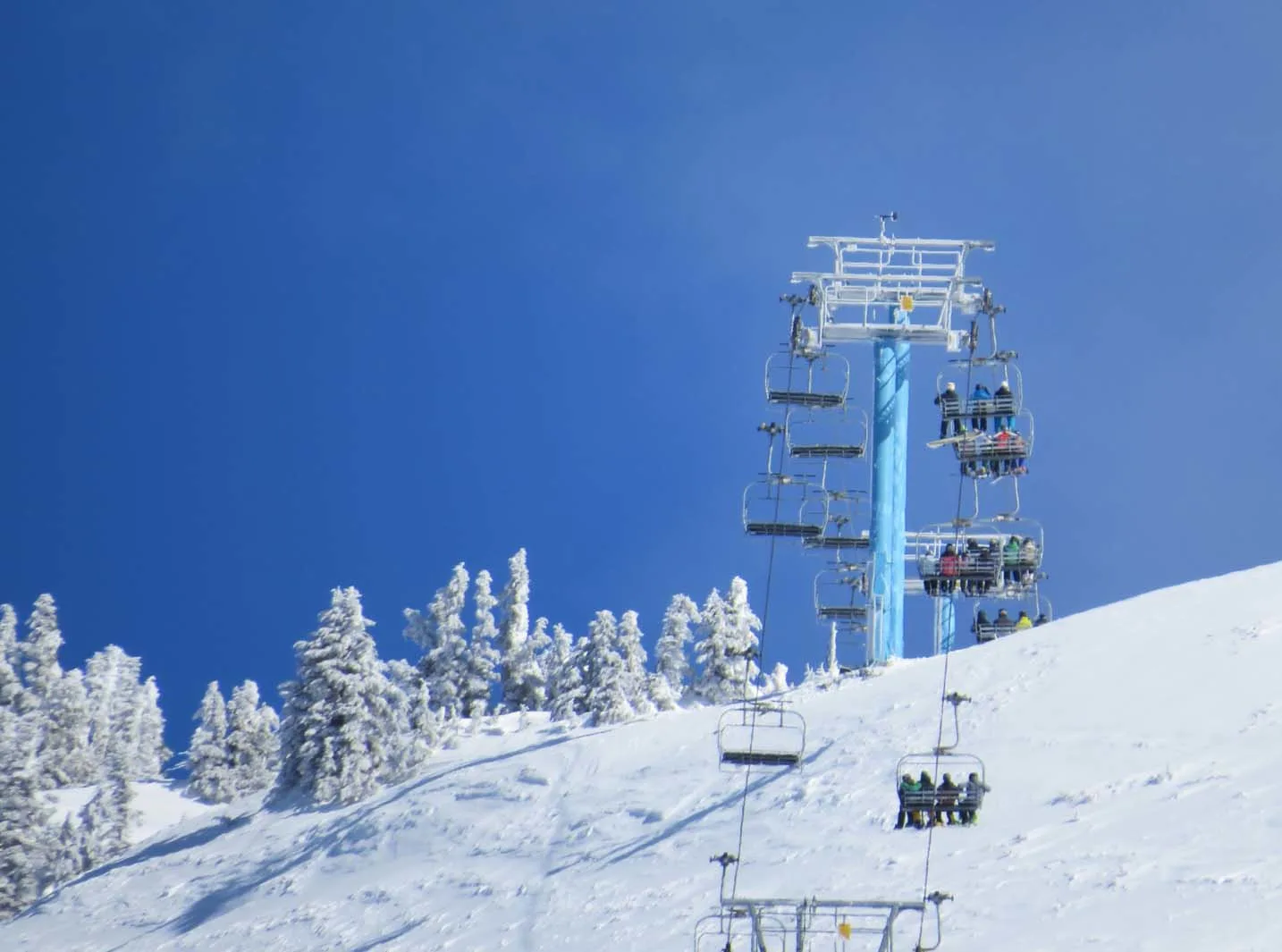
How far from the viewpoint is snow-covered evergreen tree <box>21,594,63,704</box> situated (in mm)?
86500

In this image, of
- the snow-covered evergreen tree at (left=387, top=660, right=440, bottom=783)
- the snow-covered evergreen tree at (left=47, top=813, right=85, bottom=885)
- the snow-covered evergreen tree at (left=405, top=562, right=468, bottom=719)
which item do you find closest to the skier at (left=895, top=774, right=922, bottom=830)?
the snow-covered evergreen tree at (left=387, top=660, right=440, bottom=783)

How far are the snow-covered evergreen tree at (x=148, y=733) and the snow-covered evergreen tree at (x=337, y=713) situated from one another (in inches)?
1796

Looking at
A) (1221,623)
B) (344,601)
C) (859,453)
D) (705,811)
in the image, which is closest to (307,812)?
(344,601)

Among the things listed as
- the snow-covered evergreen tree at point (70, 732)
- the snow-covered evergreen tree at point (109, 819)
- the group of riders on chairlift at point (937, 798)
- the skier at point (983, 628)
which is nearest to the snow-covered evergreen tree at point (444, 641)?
the snow-covered evergreen tree at point (109, 819)

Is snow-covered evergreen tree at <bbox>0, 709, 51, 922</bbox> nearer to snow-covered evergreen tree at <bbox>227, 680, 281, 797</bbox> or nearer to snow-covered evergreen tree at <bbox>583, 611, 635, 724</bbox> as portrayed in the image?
snow-covered evergreen tree at <bbox>583, 611, 635, 724</bbox>

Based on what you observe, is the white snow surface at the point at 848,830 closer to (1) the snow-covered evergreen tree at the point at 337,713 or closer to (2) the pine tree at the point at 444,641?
(1) the snow-covered evergreen tree at the point at 337,713

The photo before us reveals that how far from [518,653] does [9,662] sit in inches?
1160

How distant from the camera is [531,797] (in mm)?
38594

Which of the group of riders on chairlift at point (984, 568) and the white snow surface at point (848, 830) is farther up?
the group of riders on chairlift at point (984, 568)

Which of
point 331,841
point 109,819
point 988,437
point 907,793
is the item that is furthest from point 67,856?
point 907,793

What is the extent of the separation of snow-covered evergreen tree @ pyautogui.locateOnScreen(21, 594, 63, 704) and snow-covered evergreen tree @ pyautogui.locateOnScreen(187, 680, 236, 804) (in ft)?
28.1

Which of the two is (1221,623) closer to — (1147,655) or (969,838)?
(1147,655)

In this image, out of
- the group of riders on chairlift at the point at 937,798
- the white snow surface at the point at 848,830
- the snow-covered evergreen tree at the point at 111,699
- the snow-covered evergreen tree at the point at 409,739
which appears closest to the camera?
the white snow surface at the point at 848,830

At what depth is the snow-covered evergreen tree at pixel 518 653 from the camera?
2908 inches
